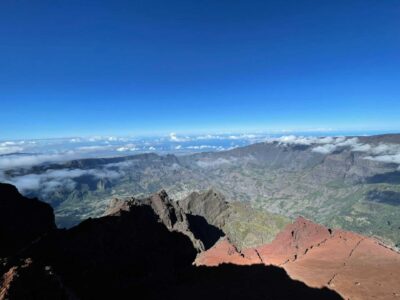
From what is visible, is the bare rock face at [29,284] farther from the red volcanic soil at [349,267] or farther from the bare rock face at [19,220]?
the red volcanic soil at [349,267]

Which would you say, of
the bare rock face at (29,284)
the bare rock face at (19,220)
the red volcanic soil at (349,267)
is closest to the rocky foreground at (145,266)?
the red volcanic soil at (349,267)

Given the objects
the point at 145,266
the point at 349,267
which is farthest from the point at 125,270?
the point at 349,267

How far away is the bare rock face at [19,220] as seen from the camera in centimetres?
10800

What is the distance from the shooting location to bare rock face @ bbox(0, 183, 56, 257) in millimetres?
108000

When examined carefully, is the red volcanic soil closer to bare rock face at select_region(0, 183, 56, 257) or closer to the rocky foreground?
the rocky foreground

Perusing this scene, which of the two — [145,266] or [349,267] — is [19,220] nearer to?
[145,266]

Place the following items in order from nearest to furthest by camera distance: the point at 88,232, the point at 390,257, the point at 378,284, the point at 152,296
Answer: the point at 378,284 → the point at 152,296 → the point at 88,232 → the point at 390,257

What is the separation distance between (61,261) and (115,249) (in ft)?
95.0

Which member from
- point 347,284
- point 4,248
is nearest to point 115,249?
point 4,248

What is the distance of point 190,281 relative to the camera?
11381cm

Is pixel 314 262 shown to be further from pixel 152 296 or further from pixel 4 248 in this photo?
pixel 4 248

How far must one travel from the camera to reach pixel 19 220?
413 ft

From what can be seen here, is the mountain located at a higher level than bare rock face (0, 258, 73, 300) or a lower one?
lower

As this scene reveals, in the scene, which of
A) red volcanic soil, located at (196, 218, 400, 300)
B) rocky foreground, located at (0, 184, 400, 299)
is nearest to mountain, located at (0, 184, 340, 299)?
rocky foreground, located at (0, 184, 400, 299)
